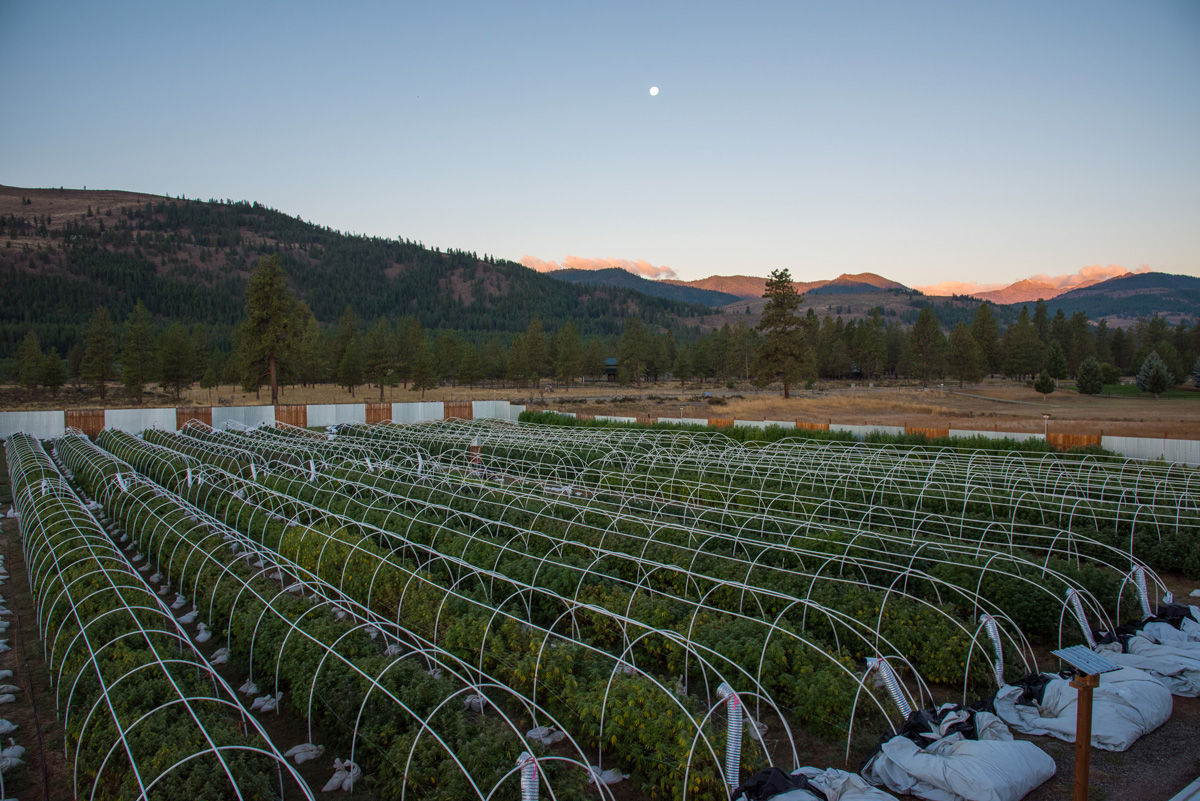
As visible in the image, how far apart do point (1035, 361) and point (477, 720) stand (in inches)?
4131

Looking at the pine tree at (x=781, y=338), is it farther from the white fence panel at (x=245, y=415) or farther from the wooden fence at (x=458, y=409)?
the white fence panel at (x=245, y=415)

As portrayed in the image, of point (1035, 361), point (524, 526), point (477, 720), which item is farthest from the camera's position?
point (1035, 361)

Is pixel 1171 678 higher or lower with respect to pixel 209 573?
lower

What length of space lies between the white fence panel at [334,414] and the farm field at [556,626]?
25832 millimetres

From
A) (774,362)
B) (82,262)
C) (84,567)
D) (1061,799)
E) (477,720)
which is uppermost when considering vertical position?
(82,262)

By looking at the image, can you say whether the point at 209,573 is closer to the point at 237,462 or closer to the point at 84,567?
the point at 84,567

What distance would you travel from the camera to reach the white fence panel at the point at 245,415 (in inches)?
1677

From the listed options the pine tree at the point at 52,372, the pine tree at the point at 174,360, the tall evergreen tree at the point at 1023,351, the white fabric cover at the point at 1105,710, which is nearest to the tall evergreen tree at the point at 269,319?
the pine tree at the point at 174,360

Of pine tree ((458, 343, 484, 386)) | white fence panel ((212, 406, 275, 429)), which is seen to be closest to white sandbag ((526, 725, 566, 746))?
white fence panel ((212, 406, 275, 429))

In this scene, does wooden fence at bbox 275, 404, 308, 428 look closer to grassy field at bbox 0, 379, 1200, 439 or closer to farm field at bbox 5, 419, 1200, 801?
grassy field at bbox 0, 379, 1200, 439

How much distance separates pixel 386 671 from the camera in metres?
7.78

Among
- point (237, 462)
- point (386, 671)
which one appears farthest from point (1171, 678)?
point (237, 462)

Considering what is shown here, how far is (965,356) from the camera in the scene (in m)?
83.1

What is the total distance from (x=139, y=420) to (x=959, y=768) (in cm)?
4724
